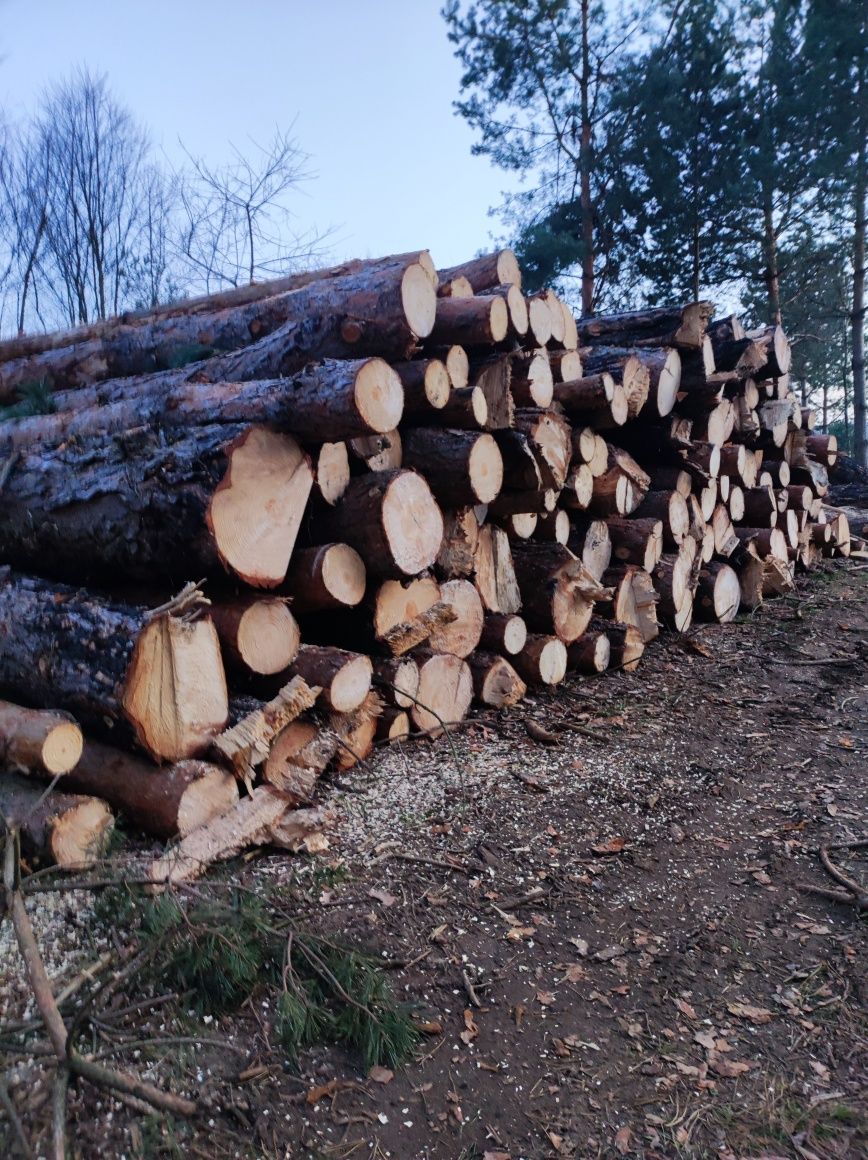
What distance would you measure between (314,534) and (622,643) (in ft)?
6.46

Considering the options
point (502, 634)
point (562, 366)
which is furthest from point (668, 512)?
point (502, 634)

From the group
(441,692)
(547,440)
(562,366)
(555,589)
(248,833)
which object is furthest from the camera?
(562,366)

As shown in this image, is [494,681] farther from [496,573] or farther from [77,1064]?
[77,1064]

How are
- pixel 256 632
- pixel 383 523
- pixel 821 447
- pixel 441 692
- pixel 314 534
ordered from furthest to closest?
pixel 821 447 → pixel 441 692 → pixel 314 534 → pixel 383 523 → pixel 256 632

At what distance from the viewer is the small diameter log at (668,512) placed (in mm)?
4770

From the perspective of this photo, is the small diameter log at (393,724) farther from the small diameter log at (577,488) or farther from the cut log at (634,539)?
the cut log at (634,539)

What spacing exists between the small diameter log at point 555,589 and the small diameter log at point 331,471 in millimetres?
1243

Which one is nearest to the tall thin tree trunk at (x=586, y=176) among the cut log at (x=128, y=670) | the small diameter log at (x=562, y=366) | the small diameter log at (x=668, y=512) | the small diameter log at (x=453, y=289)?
the small diameter log at (x=668, y=512)

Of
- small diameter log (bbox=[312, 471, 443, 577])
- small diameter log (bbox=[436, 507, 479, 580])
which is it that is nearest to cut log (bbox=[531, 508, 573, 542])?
small diameter log (bbox=[436, 507, 479, 580])

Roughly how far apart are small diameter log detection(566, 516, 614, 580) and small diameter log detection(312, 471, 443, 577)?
4.43 ft

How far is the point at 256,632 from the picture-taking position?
2.74 meters

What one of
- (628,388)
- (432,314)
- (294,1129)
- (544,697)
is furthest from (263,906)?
(628,388)

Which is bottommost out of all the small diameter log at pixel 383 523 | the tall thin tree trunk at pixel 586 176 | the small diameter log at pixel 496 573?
the small diameter log at pixel 496 573

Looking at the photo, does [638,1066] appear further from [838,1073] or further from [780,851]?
[780,851]
